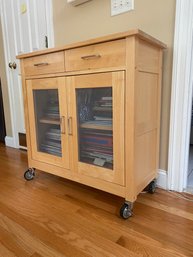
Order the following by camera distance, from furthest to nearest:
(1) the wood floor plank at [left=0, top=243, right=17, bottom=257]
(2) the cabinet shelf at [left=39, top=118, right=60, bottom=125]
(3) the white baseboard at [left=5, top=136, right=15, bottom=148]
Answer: (3) the white baseboard at [left=5, top=136, right=15, bottom=148] < (2) the cabinet shelf at [left=39, top=118, right=60, bottom=125] < (1) the wood floor plank at [left=0, top=243, right=17, bottom=257]

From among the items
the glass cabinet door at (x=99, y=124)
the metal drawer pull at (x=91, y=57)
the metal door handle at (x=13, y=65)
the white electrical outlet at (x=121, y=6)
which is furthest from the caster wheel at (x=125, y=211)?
the metal door handle at (x=13, y=65)

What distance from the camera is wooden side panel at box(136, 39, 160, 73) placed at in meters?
0.91

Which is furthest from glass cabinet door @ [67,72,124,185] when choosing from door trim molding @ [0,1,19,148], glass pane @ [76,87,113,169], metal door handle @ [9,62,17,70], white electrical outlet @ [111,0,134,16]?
door trim molding @ [0,1,19,148]

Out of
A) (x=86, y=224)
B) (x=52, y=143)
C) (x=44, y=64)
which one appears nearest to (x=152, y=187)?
(x=86, y=224)

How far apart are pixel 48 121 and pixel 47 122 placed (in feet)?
0.04

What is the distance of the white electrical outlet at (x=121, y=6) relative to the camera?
1.24 meters

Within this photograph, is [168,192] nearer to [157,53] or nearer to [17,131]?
[157,53]

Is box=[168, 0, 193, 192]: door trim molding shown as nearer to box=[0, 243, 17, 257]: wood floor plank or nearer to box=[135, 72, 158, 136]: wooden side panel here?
box=[135, 72, 158, 136]: wooden side panel

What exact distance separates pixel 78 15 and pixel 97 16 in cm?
18

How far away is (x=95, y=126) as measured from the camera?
3.66 ft

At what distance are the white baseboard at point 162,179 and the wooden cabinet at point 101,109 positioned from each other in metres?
0.09

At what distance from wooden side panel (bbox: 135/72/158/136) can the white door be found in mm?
1040

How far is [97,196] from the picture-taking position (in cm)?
123

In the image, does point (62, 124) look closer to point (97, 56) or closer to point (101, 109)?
point (101, 109)
